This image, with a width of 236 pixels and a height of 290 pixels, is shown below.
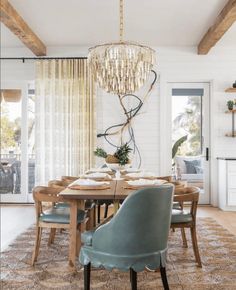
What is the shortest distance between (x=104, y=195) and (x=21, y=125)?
4190mm

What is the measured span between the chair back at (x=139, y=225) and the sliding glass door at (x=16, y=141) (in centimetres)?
451

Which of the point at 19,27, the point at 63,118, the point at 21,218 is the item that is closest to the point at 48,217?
the point at 21,218

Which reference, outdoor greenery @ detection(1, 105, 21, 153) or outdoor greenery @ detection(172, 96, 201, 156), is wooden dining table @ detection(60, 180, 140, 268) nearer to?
outdoor greenery @ detection(172, 96, 201, 156)

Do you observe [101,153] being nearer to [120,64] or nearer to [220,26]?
[120,64]

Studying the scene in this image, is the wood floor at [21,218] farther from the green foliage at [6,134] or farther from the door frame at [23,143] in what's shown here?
the green foliage at [6,134]

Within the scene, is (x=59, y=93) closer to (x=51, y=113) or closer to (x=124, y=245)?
(x=51, y=113)

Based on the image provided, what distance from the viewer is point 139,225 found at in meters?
2.22

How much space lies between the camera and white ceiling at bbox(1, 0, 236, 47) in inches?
174

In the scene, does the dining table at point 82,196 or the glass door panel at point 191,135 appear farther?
the glass door panel at point 191,135

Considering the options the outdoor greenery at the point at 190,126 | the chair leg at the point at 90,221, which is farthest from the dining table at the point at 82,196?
the outdoor greenery at the point at 190,126

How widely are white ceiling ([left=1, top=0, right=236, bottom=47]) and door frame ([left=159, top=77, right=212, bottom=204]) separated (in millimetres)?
704

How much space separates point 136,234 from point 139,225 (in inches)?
2.5

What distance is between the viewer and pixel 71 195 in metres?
2.78

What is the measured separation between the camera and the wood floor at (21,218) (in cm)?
435
